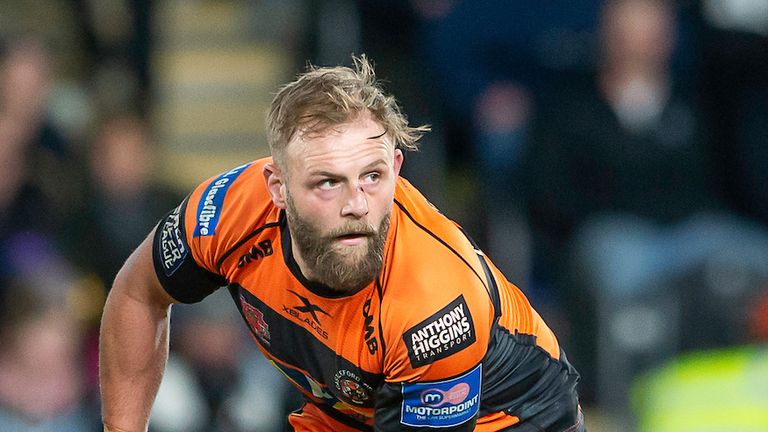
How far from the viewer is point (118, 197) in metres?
7.48

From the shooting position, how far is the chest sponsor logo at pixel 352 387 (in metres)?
3.95

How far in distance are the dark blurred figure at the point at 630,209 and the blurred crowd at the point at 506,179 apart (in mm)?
11

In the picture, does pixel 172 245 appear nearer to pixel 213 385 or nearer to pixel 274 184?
pixel 274 184

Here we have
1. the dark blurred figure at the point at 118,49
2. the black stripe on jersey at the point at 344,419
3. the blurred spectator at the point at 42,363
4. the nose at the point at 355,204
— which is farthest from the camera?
the dark blurred figure at the point at 118,49

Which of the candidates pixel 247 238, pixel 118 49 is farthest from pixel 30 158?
pixel 247 238

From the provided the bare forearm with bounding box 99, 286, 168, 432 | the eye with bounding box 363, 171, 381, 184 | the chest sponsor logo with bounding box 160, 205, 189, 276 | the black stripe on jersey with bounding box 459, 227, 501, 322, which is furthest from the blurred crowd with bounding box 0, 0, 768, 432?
the eye with bounding box 363, 171, 381, 184

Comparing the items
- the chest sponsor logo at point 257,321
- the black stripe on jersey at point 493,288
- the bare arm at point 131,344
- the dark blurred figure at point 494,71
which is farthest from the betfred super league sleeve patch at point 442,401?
the dark blurred figure at point 494,71

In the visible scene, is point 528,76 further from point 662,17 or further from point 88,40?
point 88,40

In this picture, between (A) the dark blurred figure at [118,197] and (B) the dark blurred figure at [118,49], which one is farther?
(B) the dark blurred figure at [118,49]

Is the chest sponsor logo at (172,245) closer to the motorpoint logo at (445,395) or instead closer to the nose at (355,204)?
the nose at (355,204)

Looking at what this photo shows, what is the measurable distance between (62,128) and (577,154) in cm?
311

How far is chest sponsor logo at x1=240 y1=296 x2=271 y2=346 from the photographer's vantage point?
13.8 ft

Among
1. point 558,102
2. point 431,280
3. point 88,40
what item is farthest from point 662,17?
point 431,280

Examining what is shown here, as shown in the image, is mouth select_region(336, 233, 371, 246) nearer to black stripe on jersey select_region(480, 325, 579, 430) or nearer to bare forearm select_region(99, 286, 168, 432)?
black stripe on jersey select_region(480, 325, 579, 430)
